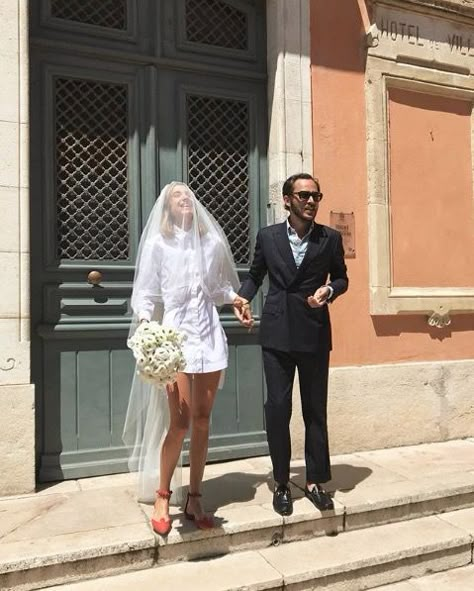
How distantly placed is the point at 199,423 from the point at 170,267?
0.91 metres

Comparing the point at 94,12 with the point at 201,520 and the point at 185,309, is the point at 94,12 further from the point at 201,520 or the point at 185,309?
the point at 201,520

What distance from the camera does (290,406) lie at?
356 centimetres

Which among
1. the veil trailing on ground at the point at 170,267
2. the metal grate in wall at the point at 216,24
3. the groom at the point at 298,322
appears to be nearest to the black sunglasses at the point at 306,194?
the groom at the point at 298,322

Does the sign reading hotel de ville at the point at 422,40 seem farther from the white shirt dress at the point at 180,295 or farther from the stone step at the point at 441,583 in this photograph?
the stone step at the point at 441,583

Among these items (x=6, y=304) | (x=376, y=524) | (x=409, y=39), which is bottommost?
(x=376, y=524)

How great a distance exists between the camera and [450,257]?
5586 mm

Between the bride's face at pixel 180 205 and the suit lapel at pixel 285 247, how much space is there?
1.93 ft

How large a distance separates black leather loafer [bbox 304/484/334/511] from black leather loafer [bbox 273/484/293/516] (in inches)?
6.1

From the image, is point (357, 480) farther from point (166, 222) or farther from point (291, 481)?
point (166, 222)

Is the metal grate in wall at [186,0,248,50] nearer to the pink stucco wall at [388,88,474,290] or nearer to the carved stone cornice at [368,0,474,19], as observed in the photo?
the carved stone cornice at [368,0,474,19]

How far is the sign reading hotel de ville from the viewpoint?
5.27 m

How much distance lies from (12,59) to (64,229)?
1.22 metres

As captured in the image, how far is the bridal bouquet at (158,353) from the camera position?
2928 mm

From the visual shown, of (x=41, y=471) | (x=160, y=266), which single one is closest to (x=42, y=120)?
(x=160, y=266)
